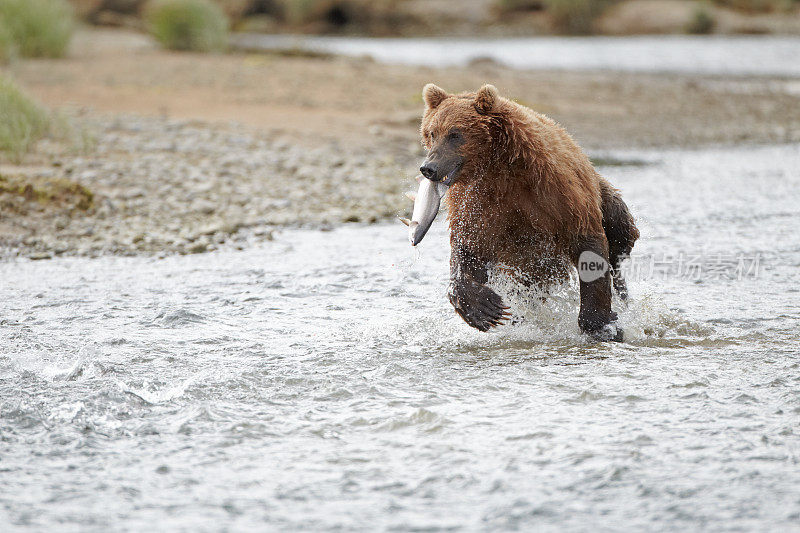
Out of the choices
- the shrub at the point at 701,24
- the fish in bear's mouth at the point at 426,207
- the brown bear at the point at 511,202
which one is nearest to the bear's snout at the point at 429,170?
the brown bear at the point at 511,202

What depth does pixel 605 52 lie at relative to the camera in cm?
2953

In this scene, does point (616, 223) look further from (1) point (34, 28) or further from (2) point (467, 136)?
(1) point (34, 28)

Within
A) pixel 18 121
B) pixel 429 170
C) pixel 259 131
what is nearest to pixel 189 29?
pixel 259 131

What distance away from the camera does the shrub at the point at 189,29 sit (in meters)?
22.3

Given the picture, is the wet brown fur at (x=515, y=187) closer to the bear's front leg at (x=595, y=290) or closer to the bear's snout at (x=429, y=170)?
the bear's front leg at (x=595, y=290)

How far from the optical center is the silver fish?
15.4 feet

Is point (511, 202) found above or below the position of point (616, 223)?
above

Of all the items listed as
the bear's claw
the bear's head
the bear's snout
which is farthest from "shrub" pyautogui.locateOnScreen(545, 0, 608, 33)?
the bear's snout

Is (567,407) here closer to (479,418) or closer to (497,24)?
(479,418)

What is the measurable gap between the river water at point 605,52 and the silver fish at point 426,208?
1850 cm

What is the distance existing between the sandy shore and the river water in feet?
9.66

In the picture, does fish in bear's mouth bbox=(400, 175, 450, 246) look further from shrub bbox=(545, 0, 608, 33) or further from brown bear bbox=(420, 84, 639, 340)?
shrub bbox=(545, 0, 608, 33)

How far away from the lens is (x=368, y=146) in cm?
1181

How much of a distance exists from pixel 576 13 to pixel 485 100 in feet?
127
